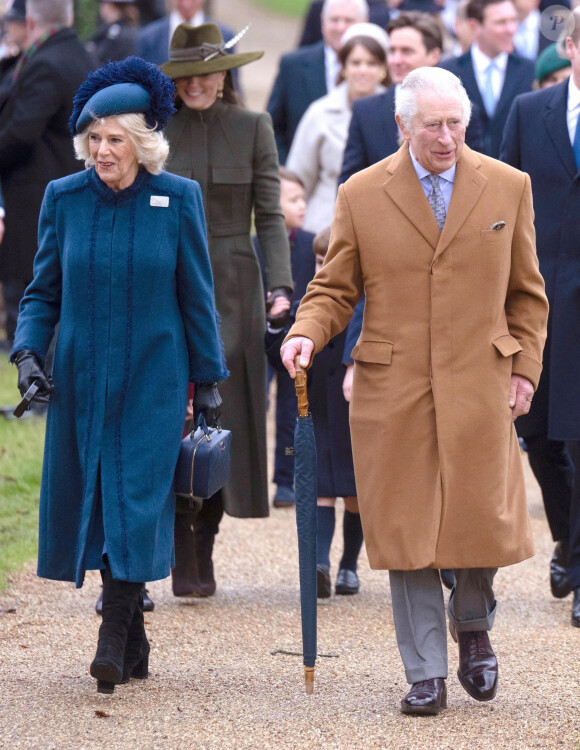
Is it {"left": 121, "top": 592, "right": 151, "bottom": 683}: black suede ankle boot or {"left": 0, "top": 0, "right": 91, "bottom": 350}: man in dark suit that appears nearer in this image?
{"left": 121, "top": 592, "right": 151, "bottom": 683}: black suede ankle boot

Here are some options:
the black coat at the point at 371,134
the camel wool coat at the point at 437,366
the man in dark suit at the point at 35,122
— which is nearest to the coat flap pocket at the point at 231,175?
the black coat at the point at 371,134

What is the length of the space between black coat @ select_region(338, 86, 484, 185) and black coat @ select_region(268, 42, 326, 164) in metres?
2.74

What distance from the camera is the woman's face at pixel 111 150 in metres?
4.70

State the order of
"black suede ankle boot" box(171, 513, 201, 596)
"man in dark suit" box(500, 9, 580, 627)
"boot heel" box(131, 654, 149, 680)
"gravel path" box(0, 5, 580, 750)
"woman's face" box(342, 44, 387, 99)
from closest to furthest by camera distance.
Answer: "gravel path" box(0, 5, 580, 750) → "boot heel" box(131, 654, 149, 680) → "man in dark suit" box(500, 9, 580, 627) → "black suede ankle boot" box(171, 513, 201, 596) → "woman's face" box(342, 44, 387, 99)

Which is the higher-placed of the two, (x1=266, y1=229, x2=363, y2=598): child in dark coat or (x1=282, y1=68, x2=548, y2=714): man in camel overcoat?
(x1=282, y1=68, x2=548, y2=714): man in camel overcoat

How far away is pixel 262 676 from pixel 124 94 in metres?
1.95

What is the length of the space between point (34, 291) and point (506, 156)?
7.44 ft

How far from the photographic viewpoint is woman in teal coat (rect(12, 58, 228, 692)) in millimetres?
4703

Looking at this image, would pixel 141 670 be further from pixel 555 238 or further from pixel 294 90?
pixel 294 90

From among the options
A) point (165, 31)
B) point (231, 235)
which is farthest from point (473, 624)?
point (165, 31)

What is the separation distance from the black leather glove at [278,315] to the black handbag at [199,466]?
1.20 m

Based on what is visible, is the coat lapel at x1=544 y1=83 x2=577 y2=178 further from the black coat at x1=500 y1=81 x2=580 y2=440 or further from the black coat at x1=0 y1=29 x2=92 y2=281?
the black coat at x1=0 y1=29 x2=92 y2=281

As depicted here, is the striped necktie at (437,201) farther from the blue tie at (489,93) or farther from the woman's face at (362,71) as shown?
the woman's face at (362,71)

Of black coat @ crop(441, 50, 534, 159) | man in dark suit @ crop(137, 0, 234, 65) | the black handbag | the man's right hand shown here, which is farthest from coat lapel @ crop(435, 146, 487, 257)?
man in dark suit @ crop(137, 0, 234, 65)
